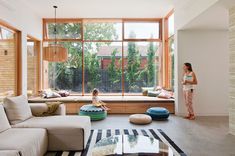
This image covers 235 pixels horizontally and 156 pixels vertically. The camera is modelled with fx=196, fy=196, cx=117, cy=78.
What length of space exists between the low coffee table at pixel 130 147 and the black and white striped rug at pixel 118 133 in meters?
0.48

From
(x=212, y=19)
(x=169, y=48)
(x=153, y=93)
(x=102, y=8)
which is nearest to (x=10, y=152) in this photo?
(x=212, y=19)

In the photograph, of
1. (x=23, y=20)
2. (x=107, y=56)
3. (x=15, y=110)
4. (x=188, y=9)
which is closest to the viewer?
(x=15, y=110)

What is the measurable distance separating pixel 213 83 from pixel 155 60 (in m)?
2.22

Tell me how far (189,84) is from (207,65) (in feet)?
3.12

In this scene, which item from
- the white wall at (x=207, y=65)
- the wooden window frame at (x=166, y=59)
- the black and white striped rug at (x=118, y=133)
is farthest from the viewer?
the wooden window frame at (x=166, y=59)

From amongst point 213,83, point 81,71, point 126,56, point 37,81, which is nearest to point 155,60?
point 126,56

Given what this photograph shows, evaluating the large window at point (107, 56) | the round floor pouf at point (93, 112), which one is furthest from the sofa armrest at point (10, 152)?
the large window at point (107, 56)

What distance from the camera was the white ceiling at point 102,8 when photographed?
551 centimetres

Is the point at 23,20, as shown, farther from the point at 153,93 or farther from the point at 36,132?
the point at 153,93

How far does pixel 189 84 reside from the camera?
17.3 feet

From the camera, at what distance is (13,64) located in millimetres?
5191

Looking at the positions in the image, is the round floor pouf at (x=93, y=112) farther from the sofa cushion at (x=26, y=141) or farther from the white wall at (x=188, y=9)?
the white wall at (x=188, y=9)

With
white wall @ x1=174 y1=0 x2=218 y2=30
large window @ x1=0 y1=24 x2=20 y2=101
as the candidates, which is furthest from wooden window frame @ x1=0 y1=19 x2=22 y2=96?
white wall @ x1=174 y1=0 x2=218 y2=30

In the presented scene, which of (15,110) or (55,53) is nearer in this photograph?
(15,110)
